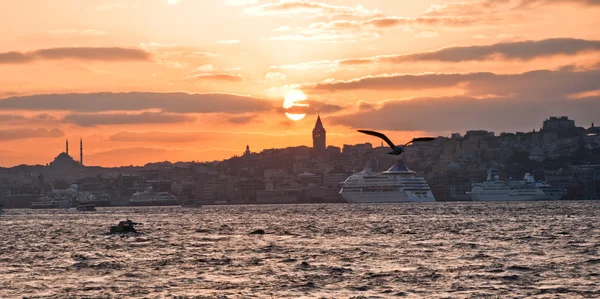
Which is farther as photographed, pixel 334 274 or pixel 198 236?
pixel 198 236

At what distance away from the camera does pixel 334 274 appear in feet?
157

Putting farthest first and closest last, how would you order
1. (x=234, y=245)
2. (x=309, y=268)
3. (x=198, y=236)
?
(x=198, y=236) → (x=234, y=245) → (x=309, y=268)

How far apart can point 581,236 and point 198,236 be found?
29525 mm

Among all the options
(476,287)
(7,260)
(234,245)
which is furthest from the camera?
(234,245)

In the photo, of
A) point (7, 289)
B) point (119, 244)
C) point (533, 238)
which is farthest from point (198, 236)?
point (7, 289)

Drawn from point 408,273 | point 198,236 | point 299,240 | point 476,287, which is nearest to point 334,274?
point 408,273

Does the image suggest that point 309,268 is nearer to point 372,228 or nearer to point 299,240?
point 299,240

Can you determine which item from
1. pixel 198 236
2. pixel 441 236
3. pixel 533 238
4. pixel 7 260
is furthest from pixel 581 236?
pixel 7 260

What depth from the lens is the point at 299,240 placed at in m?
75.4

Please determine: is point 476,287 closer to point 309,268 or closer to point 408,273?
point 408,273

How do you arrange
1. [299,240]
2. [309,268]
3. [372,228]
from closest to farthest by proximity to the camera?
1. [309,268]
2. [299,240]
3. [372,228]

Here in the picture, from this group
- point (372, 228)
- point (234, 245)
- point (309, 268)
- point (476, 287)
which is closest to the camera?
point (476, 287)

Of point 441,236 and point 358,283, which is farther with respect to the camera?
point 441,236

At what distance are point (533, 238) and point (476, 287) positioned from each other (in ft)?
108
